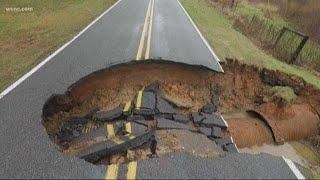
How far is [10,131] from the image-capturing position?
7020mm

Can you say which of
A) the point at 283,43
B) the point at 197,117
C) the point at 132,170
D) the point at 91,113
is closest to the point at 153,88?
the point at 197,117

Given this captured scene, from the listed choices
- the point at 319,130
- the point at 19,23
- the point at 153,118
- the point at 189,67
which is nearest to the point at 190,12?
the point at 19,23

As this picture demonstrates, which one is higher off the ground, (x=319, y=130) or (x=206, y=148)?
(x=206, y=148)

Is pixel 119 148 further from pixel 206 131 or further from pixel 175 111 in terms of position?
pixel 175 111

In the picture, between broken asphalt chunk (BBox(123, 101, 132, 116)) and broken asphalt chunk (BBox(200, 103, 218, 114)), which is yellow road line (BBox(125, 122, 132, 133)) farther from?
broken asphalt chunk (BBox(200, 103, 218, 114))

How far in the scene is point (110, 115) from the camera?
8508 mm

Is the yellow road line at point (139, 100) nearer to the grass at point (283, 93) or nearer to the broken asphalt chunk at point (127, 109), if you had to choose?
the broken asphalt chunk at point (127, 109)

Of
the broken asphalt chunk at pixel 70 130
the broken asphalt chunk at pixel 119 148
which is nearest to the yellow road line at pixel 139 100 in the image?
the broken asphalt chunk at pixel 70 130

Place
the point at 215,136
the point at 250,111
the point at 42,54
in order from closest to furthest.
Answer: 1. the point at 215,136
2. the point at 250,111
3. the point at 42,54

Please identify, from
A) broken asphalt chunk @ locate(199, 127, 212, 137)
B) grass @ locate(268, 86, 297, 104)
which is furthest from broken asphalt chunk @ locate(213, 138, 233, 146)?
grass @ locate(268, 86, 297, 104)

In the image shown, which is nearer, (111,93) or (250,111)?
(111,93)

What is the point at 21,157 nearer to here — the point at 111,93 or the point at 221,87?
the point at 111,93

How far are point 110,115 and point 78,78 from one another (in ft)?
5.37

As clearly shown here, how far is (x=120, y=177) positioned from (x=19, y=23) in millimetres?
14309
